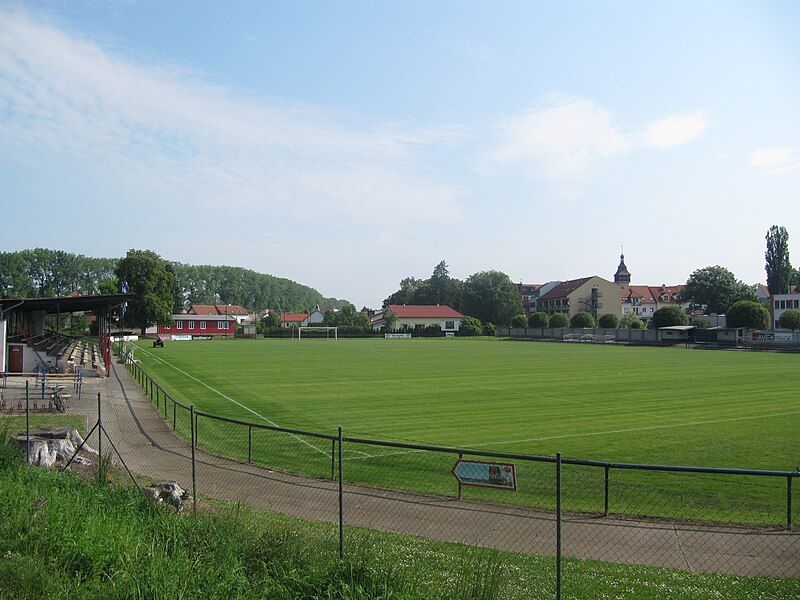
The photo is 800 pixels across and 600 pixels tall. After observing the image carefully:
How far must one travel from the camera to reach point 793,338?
7856cm

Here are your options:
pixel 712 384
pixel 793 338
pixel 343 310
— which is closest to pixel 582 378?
pixel 712 384

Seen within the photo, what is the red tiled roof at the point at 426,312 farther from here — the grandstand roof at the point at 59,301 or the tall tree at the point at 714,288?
the grandstand roof at the point at 59,301

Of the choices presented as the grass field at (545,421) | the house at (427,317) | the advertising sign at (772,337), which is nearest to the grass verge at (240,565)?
the grass field at (545,421)

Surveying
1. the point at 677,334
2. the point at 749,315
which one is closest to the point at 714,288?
the point at 677,334

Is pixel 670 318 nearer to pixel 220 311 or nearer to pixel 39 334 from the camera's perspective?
pixel 39 334

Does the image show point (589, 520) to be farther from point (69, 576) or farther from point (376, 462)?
point (69, 576)

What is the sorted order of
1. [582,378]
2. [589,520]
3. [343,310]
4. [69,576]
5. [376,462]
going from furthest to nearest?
[343,310], [582,378], [376,462], [589,520], [69,576]

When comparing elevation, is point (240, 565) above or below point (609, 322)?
below

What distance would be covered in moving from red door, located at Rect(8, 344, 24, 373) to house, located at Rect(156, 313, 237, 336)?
300ft

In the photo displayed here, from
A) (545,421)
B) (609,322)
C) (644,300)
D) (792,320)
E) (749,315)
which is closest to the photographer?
(545,421)

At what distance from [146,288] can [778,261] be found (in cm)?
10588

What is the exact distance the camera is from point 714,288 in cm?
12900

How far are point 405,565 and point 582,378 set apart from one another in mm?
32253

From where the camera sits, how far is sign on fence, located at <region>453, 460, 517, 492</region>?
8.90 metres
